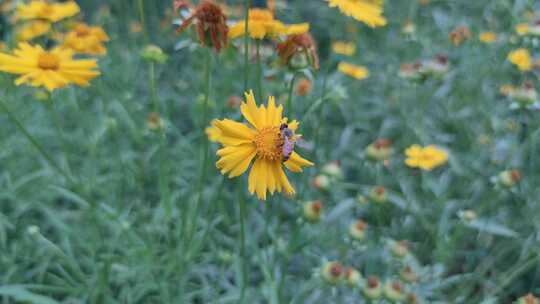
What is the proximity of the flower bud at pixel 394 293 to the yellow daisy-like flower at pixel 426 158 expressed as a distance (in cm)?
58

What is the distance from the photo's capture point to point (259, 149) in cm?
109

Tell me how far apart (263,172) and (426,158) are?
984 mm

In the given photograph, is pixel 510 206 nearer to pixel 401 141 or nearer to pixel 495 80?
pixel 401 141

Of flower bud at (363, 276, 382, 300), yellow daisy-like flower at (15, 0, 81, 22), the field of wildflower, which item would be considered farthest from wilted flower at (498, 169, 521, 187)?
yellow daisy-like flower at (15, 0, 81, 22)

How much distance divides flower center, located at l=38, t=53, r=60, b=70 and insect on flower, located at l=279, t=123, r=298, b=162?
2.42 feet

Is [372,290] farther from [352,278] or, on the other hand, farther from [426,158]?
[426,158]

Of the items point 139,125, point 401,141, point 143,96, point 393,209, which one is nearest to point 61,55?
point 139,125

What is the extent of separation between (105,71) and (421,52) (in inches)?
62.2

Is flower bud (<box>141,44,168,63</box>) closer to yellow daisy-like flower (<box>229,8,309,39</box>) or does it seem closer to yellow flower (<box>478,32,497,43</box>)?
yellow daisy-like flower (<box>229,8,309,39</box>)

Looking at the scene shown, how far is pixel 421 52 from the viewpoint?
9.17ft

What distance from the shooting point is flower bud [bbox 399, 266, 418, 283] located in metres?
1.46

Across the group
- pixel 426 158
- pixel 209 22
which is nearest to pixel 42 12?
pixel 209 22

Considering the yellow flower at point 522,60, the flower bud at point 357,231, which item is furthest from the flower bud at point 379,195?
the yellow flower at point 522,60

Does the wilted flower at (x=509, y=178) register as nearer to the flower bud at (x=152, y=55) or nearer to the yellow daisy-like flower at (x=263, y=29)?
the yellow daisy-like flower at (x=263, y=29)
